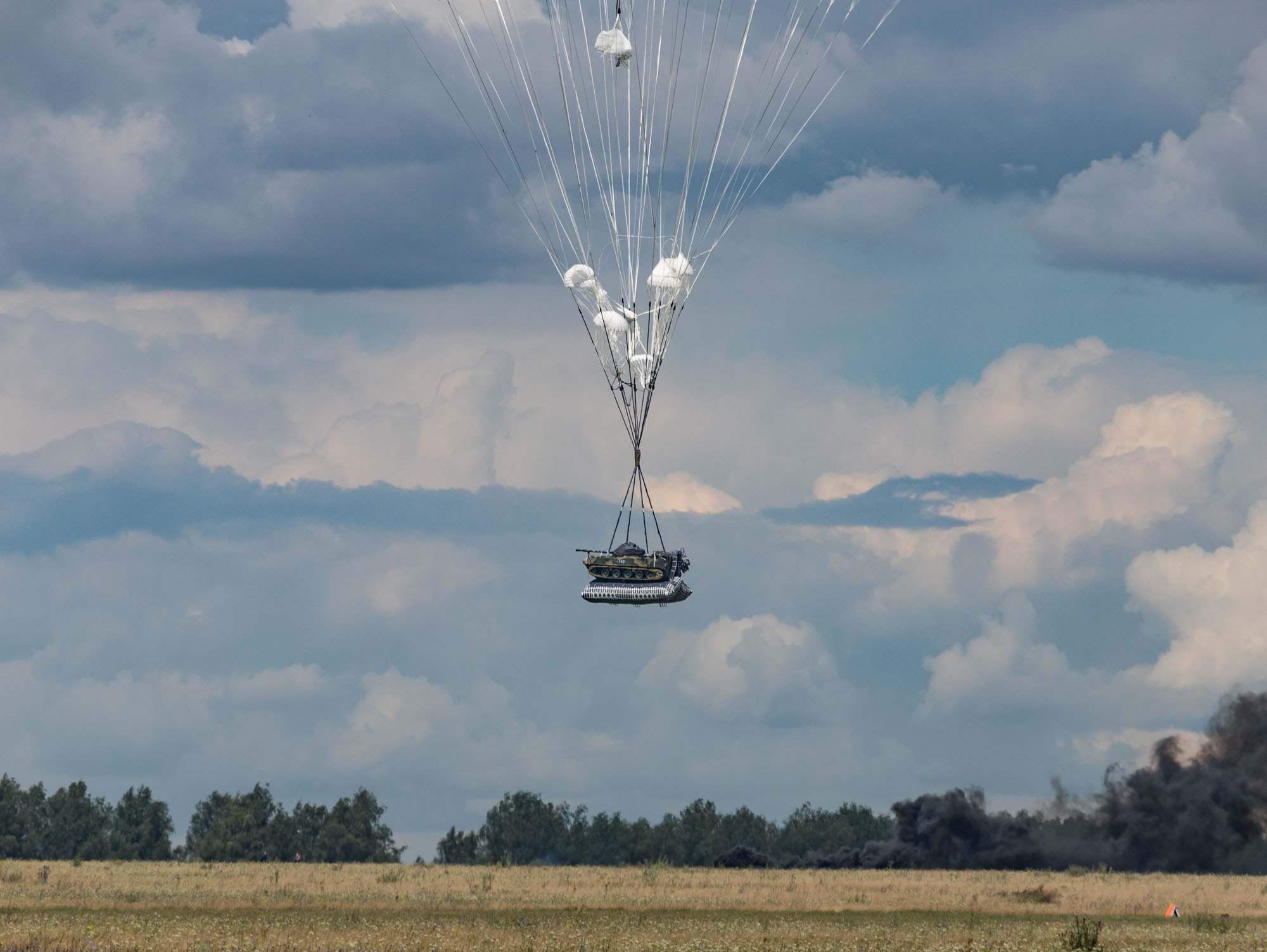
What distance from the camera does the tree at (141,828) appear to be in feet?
504

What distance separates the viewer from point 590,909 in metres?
56.8

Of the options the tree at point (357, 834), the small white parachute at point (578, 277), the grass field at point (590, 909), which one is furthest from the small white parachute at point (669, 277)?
the tree at point (357, 834)

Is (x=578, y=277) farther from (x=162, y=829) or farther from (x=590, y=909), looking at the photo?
(x=162, y=829)

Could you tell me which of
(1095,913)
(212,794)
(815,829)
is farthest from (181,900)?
(815,829)

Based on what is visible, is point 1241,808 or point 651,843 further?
point 651,843

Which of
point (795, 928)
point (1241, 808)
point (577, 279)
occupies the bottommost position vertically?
point (795, 928)

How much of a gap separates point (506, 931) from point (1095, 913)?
88.3 feet

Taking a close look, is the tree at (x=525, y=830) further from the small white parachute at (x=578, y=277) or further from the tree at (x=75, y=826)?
the small white parachute at (x=578, y=277)

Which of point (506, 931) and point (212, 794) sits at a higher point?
point (212, 794)

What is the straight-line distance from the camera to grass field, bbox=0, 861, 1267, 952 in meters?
43.5

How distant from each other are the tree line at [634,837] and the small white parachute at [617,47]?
12814 centimetres

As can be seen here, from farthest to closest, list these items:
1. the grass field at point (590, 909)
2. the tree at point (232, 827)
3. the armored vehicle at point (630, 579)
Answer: the tree at point (232, 827)
the armored vehicle at point (630, 579)
the grass field at point (590, 909)

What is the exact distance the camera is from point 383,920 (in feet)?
165

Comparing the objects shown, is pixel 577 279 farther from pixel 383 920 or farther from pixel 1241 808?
pixel 1241 808
